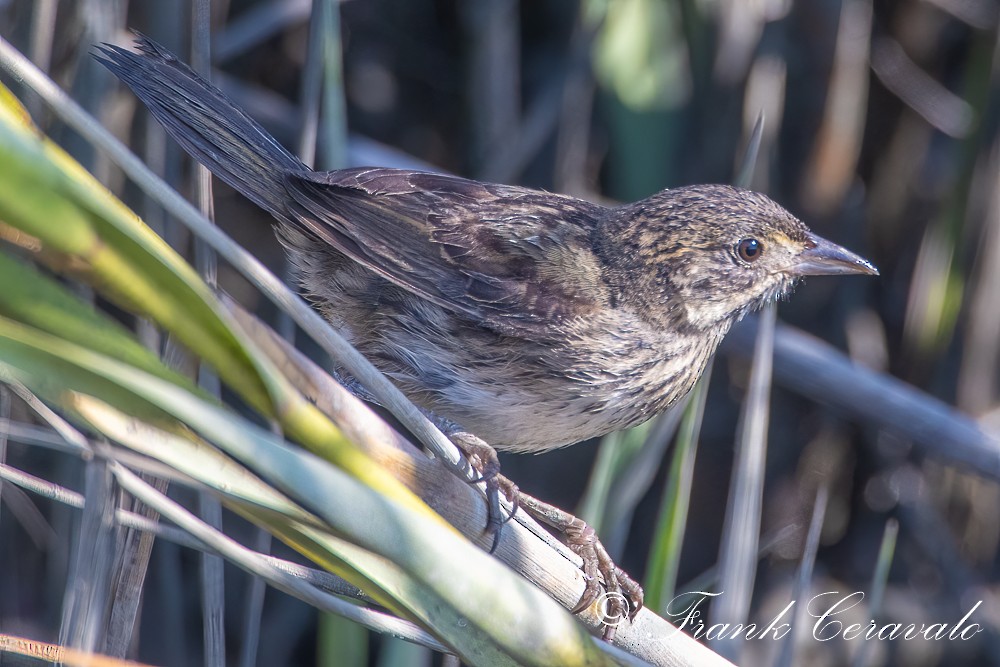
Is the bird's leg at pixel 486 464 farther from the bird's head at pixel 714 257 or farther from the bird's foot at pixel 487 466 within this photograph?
the bird's head at pixel 714 257

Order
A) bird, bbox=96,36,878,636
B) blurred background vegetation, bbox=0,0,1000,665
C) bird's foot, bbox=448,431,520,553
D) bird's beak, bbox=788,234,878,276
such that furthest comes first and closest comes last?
blurred background vegetation, bbox=0,0,1000,665, bird's beak, bbox=788,234,878,276, bird, bbox=96,36,878,636, bird's foot, bbox=448,431,520,553

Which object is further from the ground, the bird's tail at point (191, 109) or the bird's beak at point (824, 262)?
the bird's tail at point (191, 109)

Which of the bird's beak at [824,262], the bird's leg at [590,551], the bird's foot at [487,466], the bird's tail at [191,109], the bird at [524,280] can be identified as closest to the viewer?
the bird's foot at [487,466]

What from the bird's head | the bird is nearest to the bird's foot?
the bird

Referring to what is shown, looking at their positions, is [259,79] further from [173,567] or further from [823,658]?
[823,658]

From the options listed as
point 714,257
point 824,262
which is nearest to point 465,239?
point 714,257

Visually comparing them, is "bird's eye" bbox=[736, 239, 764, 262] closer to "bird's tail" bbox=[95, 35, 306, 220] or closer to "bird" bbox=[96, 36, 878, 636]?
"bird" bbox=[96, 36, 878, 636]

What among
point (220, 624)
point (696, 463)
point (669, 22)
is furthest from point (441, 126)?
point (220, 624)

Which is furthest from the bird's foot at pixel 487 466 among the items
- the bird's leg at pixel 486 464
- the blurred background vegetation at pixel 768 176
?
the blurred background vegetation at pixel 768 176
